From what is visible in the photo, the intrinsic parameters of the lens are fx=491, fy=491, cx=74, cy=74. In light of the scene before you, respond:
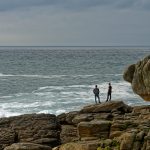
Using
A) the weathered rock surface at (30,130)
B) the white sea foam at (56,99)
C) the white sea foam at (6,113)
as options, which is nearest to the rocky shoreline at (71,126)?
the weathered rock surface at (30,130)

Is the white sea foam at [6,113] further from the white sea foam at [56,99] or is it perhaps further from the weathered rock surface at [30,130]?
the weathered rock surface at [30,130]

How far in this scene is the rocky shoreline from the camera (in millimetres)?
21938

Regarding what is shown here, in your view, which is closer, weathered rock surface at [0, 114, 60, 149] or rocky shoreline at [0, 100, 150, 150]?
rocky shoreline at [0, 100, 150, 150]

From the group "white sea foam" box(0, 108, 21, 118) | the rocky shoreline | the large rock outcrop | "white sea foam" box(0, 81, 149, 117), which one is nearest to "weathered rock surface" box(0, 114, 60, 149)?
the rocky shoreline

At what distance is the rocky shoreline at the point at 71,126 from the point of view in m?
21.9

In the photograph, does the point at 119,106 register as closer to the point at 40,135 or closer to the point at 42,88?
the point at 40,135

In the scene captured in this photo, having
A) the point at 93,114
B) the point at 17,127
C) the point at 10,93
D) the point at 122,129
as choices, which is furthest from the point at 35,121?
the point at 10,93

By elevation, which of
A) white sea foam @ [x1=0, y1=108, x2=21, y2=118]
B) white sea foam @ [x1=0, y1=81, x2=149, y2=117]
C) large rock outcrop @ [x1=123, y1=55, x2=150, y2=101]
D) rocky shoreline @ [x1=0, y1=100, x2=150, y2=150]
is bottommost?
white sea foam @ [x1=0, y1=108, x2=21, y2=118]

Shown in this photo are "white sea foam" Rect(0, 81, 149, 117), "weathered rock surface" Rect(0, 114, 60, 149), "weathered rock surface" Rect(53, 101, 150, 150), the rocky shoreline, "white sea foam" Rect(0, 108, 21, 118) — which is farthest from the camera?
"white sea foam" Rect(0, 81, 149, 117)

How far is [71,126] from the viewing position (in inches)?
1083

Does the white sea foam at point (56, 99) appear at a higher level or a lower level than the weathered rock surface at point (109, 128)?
lower

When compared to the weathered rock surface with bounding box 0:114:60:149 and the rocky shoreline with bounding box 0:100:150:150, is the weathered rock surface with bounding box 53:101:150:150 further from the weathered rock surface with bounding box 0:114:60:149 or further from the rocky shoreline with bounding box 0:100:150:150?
the weathered rock surface with bounding box 0:114:60:149

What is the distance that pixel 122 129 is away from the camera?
21625 mm

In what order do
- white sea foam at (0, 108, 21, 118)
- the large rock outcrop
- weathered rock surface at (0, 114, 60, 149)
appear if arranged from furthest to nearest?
white sea foam at (0, 108, 21, 118)
weathered rock surface at (0, 114, 60, 149)
the large rock outcrop
